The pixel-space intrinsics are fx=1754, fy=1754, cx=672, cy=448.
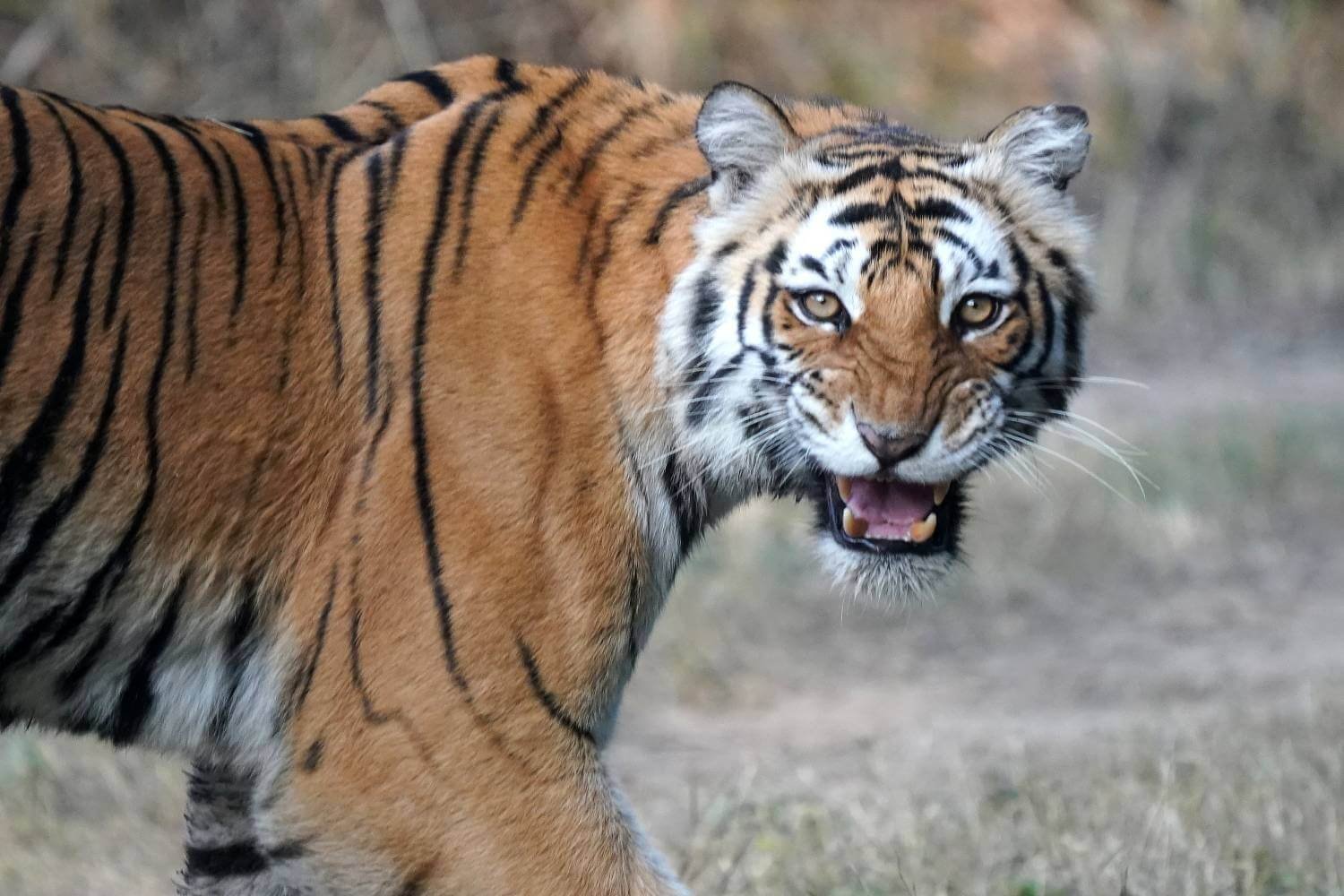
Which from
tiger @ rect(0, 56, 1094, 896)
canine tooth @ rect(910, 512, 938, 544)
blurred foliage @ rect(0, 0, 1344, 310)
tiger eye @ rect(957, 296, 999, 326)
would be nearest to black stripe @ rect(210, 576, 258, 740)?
tiger @ rect(0, 56, 1094, 896)

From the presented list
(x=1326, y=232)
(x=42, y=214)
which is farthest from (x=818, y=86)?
(x=42, y=214)

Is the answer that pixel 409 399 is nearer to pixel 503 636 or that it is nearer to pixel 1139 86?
pixel 503 636

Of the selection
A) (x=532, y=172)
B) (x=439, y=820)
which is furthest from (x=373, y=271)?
(x=439, y=820)

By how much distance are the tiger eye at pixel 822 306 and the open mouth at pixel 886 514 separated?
0.81 ft

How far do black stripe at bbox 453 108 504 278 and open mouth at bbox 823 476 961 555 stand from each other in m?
0.66

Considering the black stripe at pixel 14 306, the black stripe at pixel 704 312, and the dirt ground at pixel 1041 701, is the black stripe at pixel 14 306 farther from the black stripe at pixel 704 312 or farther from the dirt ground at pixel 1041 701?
the dirt ground at pixel 1041 701

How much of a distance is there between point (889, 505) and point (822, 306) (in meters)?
0.33

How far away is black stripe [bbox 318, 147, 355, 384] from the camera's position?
2.67 m

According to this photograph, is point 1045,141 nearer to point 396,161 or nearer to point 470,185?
point 470,185

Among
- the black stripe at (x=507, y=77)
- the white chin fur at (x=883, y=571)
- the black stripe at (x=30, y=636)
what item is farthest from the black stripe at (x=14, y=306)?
the white chin fur at (x=883, y=571)

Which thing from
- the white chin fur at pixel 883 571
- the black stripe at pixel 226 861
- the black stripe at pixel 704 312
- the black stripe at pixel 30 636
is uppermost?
the black stripe at pixel 704 312

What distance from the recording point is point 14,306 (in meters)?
2.46

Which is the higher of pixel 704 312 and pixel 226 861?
pixel 704 312

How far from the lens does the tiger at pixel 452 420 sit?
250 centimetres
